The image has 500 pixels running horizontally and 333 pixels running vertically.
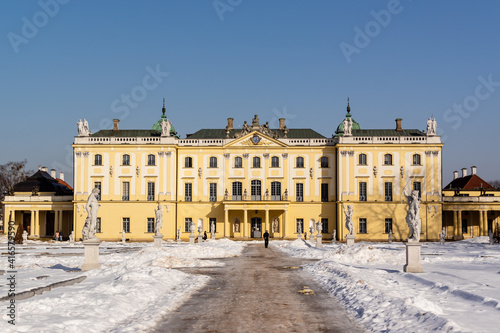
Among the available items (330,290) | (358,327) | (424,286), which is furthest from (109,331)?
(424,286)

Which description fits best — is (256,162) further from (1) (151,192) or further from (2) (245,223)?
(1) (151,192)

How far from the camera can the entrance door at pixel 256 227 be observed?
66.6 meters

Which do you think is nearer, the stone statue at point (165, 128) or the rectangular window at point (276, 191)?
the rectangular window at point (276, 191)

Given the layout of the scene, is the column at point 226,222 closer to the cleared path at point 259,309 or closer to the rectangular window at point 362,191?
the rectangular window at point 362,191

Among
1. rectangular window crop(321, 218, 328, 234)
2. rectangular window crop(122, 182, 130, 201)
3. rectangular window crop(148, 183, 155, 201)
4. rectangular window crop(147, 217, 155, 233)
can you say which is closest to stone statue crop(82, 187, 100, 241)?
rectangular window crop(148, 183, 155, 201)

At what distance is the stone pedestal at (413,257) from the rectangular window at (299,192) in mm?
43458

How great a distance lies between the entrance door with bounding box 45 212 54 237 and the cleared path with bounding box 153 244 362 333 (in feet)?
195

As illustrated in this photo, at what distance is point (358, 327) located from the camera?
477 inches

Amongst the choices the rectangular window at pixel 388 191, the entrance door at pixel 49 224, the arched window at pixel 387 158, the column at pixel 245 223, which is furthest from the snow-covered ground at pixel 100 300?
the entrance door at pixel 49 224

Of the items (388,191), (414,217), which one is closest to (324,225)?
(388,191)

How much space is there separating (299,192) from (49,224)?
34.0 meters

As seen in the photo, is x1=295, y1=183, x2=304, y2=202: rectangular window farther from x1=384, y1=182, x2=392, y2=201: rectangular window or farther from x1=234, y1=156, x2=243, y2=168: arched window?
x1=384, y1=182, x2=392, y2=201: rectangular window

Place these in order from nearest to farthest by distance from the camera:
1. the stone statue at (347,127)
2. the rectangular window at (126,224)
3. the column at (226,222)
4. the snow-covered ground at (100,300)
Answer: the snow-covered ground at (100,300) < the column at (226,222) < the rectangular window at (126,224) < the stone statue at (347,127)

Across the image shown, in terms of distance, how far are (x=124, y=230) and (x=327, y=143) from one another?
2530 centimetres
